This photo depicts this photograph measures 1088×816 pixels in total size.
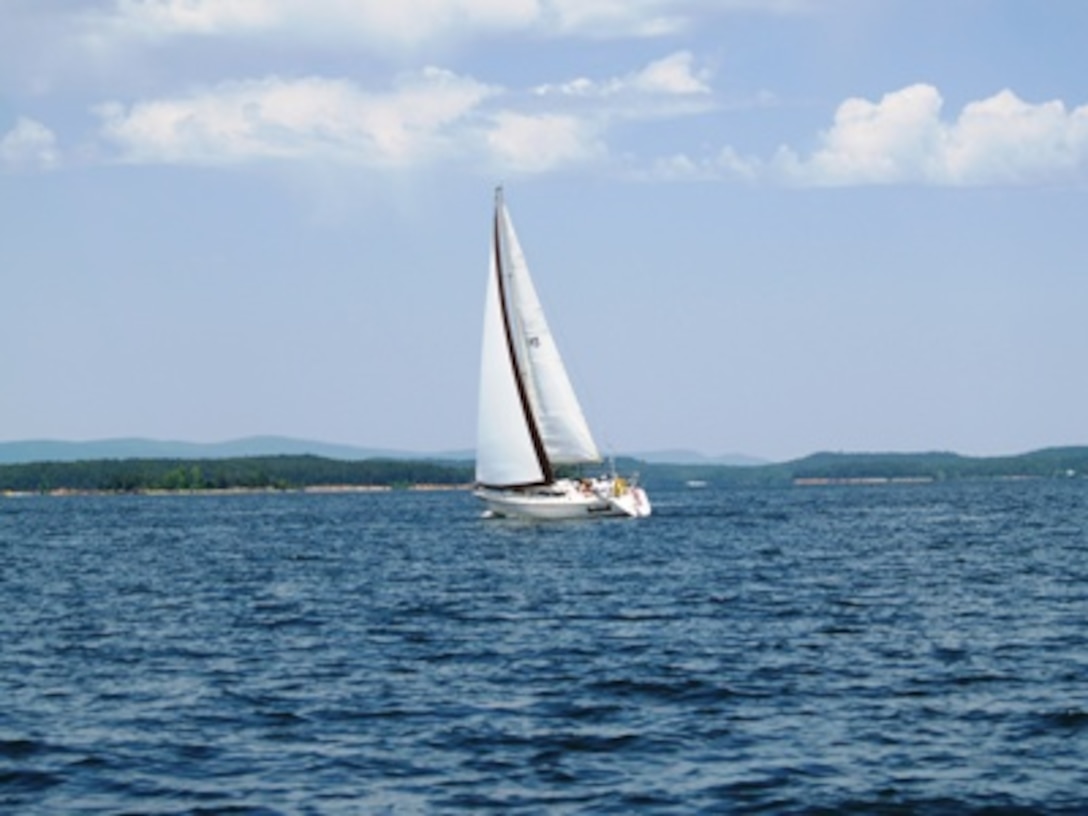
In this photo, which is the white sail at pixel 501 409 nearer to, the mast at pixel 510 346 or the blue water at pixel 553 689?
the mast at pixel 510 346

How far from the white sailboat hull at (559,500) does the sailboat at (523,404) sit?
8 cm

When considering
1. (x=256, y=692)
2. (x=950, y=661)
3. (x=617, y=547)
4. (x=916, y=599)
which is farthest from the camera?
(x=617, y=547)

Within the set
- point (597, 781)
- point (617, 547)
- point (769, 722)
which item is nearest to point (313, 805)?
point (597, 781)

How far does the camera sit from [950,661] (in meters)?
31.9

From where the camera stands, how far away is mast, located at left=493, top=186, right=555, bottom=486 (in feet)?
284

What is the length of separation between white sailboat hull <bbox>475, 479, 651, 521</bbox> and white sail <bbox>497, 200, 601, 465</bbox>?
9.43ft

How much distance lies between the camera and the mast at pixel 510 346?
8644cm

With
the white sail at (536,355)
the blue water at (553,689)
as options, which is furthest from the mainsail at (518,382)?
the blue water at (553,689)

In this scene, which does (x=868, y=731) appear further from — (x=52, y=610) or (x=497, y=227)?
(x=497, y=227)

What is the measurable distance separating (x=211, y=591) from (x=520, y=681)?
2402 cm

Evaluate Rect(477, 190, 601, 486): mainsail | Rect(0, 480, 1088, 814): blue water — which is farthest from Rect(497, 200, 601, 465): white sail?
Rect(0, 480, 1088, 814): blue water

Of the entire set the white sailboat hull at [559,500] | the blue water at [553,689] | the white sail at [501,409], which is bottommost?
the blue water at [553,689]

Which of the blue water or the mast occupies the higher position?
the mast

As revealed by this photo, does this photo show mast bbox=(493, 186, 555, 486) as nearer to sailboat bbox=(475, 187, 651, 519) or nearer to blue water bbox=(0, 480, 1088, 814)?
sailboat bbox=(475, 187, 651, 519)
